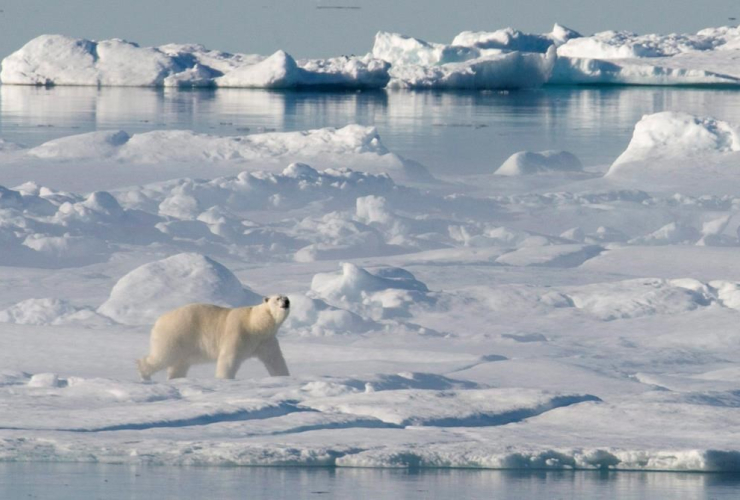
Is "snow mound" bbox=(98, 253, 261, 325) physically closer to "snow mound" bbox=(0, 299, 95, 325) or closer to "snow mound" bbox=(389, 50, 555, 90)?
"snow mound" bbox=(0, 299, 95, 325)

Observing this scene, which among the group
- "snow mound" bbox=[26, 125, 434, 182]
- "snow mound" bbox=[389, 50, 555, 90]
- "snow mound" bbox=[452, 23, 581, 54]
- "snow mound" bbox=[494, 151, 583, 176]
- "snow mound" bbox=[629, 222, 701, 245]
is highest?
"snow mound" bbox=[452, 23, 581, 54]

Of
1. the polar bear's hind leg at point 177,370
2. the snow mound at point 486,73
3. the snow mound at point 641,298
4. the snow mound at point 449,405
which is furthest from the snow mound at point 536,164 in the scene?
the snow mound at point 486,73

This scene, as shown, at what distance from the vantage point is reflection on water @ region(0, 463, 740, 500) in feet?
12.3

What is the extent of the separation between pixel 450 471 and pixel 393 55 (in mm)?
60596

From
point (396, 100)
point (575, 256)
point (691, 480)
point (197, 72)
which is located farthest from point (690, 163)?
point (197, 72)

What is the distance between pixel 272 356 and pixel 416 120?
2526 centimetres

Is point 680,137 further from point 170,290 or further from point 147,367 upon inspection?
point 147,367

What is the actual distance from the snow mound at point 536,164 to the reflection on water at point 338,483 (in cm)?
1156

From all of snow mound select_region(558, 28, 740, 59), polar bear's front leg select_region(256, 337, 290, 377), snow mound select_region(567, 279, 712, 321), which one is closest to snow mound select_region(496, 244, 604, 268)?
snow mound select_region(567, 279, 712, 321)

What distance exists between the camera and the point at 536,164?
15.7 metres

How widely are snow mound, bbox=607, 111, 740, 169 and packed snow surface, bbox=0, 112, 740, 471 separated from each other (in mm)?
56

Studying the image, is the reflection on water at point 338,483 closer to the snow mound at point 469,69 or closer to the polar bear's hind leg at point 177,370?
the polar bear's hind leg at point 177,370

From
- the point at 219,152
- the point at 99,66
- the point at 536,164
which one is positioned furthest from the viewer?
the point at 99,66

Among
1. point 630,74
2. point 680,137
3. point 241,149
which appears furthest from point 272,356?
point 630,74
